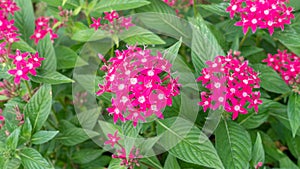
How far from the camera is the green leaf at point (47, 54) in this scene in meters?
2.00

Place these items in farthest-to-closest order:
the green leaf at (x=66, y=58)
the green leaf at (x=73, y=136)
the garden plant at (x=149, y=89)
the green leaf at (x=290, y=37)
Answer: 1. the green leaf at (x=66, y=58)
2. the green leaf at (x=73, y=136)
3. the green leaf at (x=290, y=37)
4. the garden plant at (x=149, y=89)

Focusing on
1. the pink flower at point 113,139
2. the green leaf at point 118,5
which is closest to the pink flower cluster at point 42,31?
the green leaf at point 118,5

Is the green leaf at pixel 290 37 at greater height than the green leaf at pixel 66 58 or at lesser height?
greater

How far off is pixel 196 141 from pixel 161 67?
0.40 m

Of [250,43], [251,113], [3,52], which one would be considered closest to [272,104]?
[251,113]

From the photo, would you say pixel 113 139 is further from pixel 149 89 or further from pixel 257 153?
pixel 257 153

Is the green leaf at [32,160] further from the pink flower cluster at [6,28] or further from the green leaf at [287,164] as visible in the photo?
the green leaf at [287,164]

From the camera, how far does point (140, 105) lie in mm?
1496

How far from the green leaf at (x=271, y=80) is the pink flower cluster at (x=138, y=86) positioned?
73cm

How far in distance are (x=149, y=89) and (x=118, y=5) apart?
2.57 feet

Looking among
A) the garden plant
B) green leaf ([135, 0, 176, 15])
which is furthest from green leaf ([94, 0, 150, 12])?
green leaf ([135, 0, 176, 15])

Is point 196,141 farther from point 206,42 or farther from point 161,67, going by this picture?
point 206,42

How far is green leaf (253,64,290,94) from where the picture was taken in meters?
2.07

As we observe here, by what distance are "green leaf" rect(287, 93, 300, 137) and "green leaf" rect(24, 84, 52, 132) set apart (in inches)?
47.3
